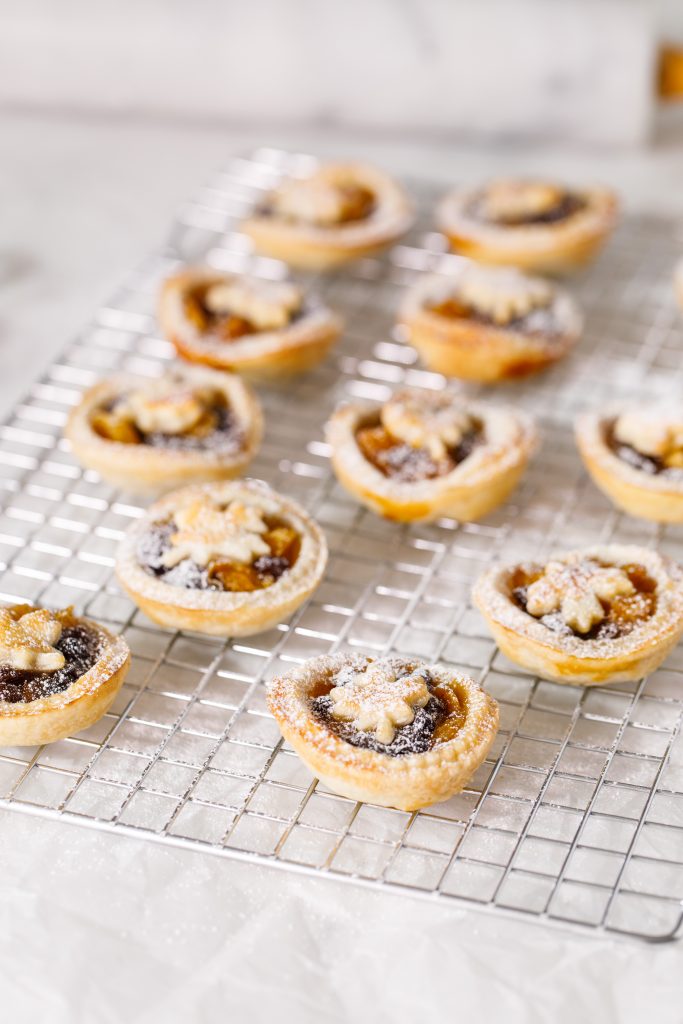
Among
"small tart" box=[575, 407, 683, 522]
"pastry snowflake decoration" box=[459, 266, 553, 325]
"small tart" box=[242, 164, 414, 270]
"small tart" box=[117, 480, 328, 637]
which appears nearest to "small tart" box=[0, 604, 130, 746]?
"small tart" box=[117, 480, 328, 637]

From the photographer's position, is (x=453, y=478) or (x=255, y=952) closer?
(x=255, y=952)

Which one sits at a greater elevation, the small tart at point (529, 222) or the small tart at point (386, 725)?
the small tart at point (529, 222)

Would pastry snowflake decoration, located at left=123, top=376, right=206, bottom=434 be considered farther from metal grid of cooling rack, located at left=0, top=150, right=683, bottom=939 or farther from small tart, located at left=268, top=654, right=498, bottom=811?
small tart, located at left=268, top=654, right=498, bottom=811

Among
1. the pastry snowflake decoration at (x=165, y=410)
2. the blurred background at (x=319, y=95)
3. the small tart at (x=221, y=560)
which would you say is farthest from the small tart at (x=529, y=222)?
the small tart at (x=221, y=560)

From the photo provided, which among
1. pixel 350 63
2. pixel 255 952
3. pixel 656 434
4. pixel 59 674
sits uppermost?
pixel 350 63

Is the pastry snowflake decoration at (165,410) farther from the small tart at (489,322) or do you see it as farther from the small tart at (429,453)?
the small tart at (489,322)

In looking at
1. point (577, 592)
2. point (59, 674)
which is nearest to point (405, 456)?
point (577, 592)

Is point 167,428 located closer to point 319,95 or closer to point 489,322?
point 489,322
